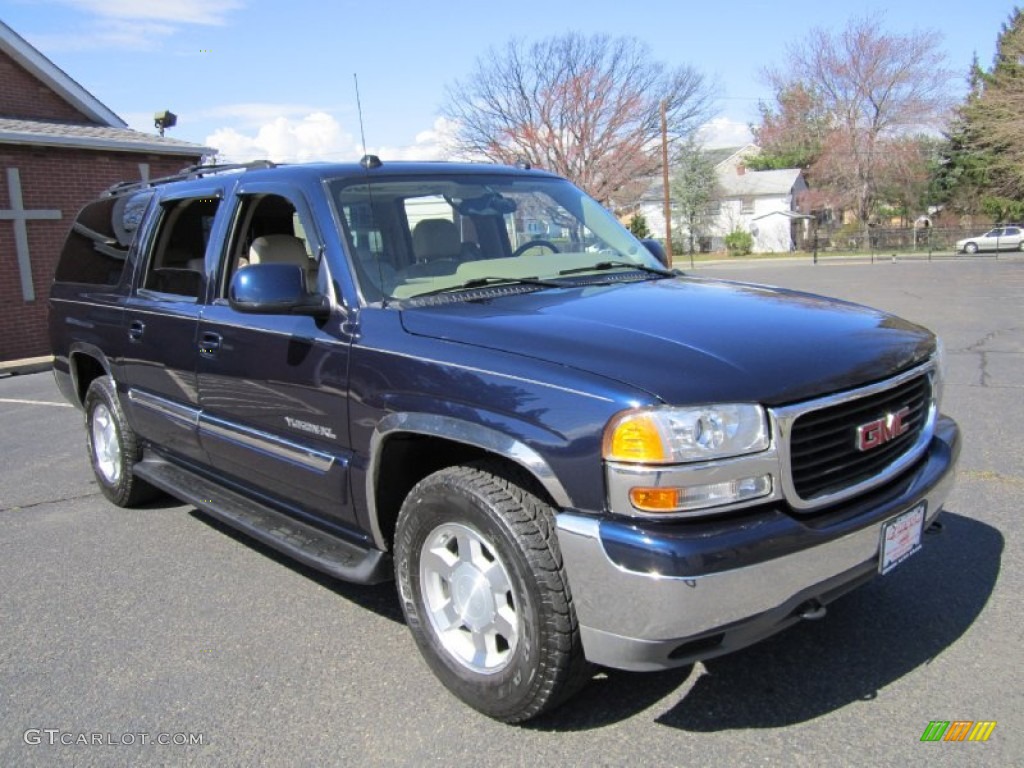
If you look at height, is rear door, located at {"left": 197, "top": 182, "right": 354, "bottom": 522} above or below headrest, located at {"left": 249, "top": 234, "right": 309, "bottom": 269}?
below

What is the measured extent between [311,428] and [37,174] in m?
13.7

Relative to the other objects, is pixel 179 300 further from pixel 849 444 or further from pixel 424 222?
pixel 849 444

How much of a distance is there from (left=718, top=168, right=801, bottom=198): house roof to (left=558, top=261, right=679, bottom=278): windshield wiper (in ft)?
198

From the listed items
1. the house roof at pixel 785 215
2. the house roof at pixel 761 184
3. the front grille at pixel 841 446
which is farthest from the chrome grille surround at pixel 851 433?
the house roof at pixel 761 184

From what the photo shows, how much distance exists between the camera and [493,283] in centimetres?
346

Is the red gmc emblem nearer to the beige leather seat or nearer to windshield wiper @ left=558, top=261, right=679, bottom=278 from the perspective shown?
windshield wiper @ left=558, top=261, right=679, bottom=278

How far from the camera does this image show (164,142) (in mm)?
16344

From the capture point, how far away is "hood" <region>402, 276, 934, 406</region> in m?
2.45

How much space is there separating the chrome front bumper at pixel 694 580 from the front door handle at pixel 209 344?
2.16 m

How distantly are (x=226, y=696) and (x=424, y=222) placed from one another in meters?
2.03

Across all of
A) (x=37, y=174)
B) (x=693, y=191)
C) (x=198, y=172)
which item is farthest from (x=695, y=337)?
(x=693, y=191)

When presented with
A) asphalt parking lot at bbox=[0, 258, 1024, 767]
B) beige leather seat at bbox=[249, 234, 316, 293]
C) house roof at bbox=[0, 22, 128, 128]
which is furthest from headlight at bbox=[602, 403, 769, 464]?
house roof at bbox=[0, 22, 128, 128]

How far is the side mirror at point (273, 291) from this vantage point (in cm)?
322

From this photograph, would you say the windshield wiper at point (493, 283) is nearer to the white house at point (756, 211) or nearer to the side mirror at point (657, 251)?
the side mirror at point (657, 251)
